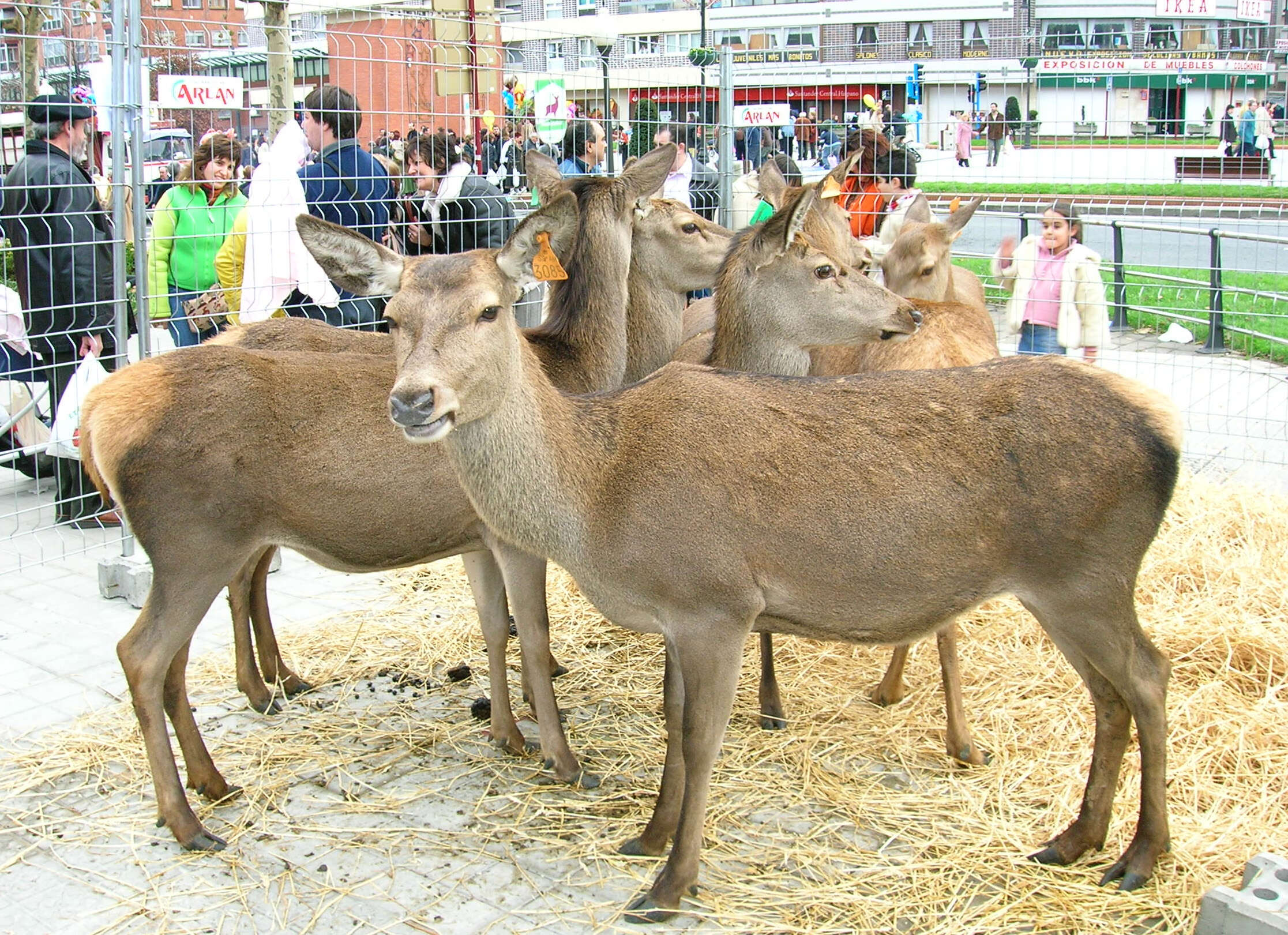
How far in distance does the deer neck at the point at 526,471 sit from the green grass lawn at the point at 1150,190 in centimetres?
737

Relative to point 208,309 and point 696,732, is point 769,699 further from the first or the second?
point 208,309

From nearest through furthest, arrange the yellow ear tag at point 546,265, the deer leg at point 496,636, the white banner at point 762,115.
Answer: the yellow ear tag at point 546,265 < the deer leg at point 496,636 < the white banner at point 762,115

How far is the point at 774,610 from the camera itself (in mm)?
4062

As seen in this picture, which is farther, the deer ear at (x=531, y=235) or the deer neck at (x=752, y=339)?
the deer neck at (x=752, y=339)

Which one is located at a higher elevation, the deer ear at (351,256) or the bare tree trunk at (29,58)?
the bare tree trunk at (29,58)

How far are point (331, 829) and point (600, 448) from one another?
1800 mm

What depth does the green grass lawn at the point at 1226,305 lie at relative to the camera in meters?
11.5

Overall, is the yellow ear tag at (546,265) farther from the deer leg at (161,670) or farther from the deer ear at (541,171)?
the deer ear at (541,171)

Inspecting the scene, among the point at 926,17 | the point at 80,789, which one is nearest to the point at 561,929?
the point at 80,789

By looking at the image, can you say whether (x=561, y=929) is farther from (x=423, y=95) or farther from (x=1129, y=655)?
(x=423, y=95)

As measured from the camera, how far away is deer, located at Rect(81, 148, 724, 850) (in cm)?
445

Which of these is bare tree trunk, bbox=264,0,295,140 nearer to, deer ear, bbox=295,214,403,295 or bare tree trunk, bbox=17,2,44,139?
bare tree trunk, bbox=17,2,44,139

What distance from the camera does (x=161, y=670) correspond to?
14.6ft

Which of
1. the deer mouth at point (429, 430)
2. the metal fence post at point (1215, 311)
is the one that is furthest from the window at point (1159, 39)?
the deer mouth at point (429, 430)
